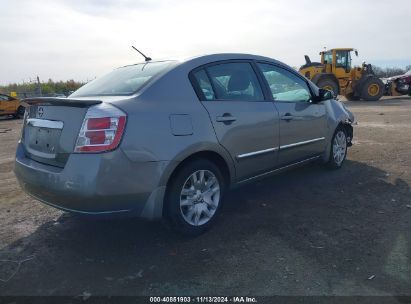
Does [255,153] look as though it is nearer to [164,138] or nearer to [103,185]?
[164,138]

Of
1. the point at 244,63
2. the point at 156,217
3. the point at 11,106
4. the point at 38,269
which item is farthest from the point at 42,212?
the point at 11,106

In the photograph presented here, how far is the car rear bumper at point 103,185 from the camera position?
9.95 feet

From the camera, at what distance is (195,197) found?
371 cm

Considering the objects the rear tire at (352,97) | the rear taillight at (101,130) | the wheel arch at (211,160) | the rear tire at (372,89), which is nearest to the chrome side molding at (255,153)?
the wheel arch at (211,160)

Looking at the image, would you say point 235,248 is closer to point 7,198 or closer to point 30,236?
point 30,236

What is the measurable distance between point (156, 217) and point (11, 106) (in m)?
20.1

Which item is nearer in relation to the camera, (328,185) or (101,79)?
(101,79)

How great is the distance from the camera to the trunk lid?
10.4ft

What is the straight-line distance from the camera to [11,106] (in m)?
20.7

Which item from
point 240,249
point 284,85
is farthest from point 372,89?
point 240,249

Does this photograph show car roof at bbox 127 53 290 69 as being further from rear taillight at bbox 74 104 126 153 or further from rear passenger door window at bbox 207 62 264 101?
rear taillight at bbox 74 104 126 153

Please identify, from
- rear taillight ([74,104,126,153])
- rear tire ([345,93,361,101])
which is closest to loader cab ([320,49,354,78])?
rear tire ([345,93,361,101])

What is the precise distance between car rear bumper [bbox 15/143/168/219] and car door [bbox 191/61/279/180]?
86 centimetres

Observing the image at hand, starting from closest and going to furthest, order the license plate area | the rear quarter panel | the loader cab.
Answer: the rear quarter panel < the license plate area < the loader cab
